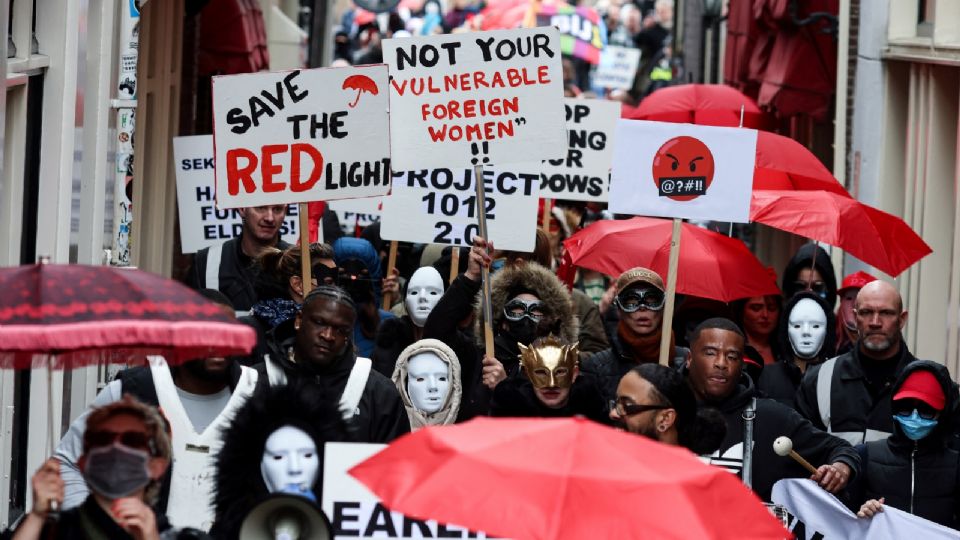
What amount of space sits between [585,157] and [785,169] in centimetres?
146

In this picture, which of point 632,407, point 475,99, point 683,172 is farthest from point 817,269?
point 632,407

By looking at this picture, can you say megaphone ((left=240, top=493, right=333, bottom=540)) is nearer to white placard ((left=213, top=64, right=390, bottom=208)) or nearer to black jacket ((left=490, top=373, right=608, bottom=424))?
black jacket ((left=490, top=373, right=608, bottom=424))

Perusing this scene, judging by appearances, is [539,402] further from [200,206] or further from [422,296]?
[200,206]

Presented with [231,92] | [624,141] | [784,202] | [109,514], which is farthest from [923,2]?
[109,514]

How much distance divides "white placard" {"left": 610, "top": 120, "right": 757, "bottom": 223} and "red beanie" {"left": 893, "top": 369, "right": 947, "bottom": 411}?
5.68 feet

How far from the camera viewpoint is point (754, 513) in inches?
224

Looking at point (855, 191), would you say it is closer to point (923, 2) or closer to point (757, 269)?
point (923, 2)

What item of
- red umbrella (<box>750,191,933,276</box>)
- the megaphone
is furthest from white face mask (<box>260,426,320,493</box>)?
red umbrella (<box>750,191,933,276</box>)

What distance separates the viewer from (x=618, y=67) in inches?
1216

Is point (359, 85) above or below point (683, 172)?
above

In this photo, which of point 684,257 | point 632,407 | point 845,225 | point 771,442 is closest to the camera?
point 632,407

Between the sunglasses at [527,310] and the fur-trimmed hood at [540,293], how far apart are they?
3 cm

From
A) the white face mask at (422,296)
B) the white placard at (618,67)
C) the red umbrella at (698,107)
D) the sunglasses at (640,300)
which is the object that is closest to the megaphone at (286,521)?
the sunglasses at (640,300)

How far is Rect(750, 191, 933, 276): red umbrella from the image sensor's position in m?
11.1
